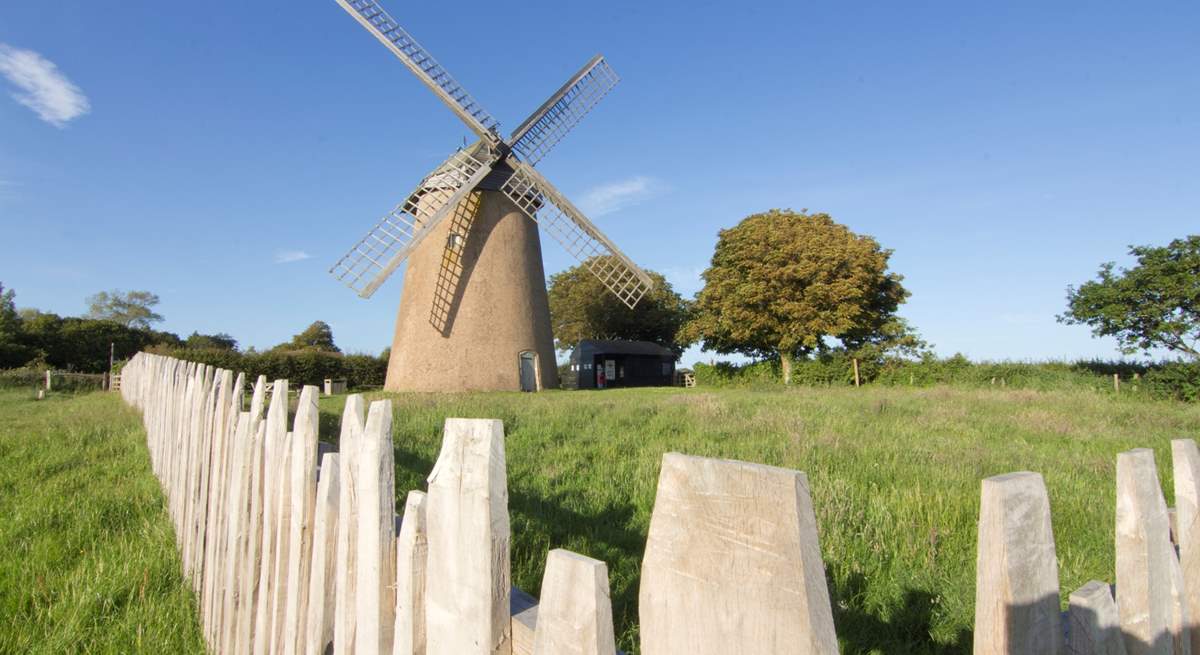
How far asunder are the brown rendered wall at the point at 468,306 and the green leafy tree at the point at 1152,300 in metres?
24.8

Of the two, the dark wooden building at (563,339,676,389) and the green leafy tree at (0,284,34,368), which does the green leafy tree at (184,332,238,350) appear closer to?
the green leafy tree at (0,284,34,368)

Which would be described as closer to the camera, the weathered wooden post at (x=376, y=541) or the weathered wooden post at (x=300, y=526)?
the weathered wooden post at (x=376, y=541)

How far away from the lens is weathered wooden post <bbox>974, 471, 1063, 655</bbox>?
765 mm

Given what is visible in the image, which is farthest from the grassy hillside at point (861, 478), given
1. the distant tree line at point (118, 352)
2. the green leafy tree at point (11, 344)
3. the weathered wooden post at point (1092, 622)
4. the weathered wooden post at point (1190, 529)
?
the green leafy tree at point (11, 344)

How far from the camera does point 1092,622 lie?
0.91 meters

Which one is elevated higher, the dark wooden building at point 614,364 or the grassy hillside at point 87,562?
the dark wooden building at point 614,364

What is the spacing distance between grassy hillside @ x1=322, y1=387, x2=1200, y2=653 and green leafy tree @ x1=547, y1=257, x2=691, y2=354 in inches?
1270

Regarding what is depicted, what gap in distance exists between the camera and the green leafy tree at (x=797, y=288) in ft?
92.1

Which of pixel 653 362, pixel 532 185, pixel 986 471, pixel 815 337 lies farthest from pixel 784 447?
pixel 653 362

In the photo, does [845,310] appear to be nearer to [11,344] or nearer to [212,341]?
[11,344]

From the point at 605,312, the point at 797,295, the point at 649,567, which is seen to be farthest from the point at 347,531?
the point at 605,312

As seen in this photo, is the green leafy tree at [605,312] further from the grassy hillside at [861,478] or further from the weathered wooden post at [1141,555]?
the weathered wooden post at [1141,555]

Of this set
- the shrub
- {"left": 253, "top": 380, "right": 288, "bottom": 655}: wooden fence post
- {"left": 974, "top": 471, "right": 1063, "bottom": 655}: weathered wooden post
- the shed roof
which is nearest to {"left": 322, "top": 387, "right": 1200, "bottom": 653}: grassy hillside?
{"left": 253, "top": 380, "right": 288, "bottom": 655}: wooden fence post

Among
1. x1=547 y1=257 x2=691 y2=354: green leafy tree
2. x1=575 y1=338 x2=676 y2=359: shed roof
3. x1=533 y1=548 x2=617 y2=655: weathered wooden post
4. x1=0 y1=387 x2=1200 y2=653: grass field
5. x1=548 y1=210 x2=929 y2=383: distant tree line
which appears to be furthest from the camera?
x1=547 y1=257 x2=691 y2=354: green leafy tree
